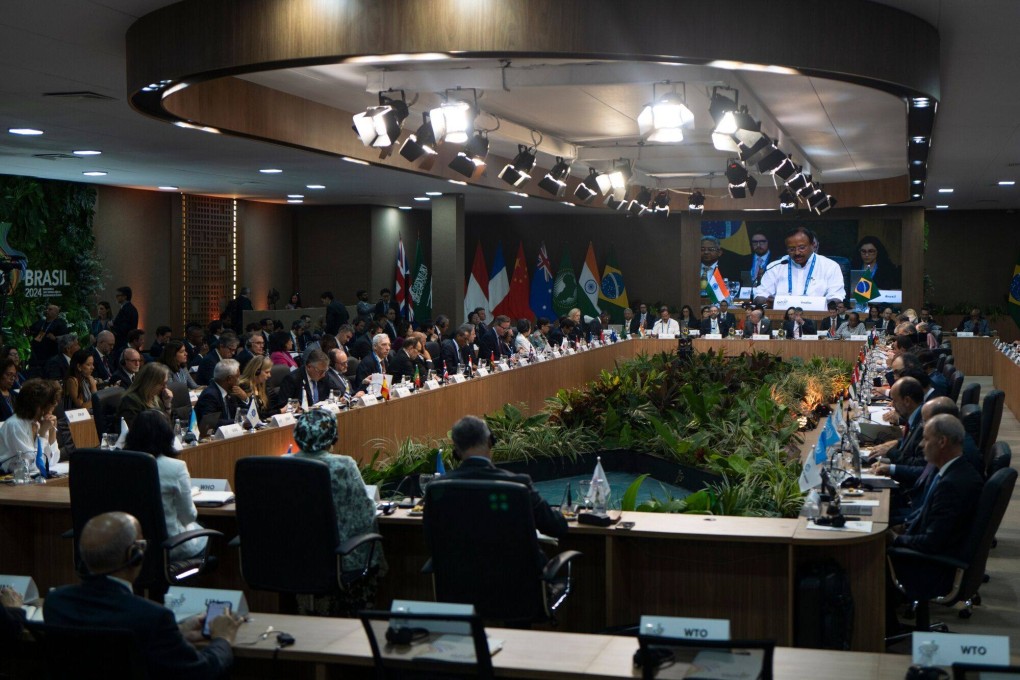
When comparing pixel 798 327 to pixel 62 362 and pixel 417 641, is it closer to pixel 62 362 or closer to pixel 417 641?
pixel 62 362

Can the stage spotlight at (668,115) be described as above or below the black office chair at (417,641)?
above

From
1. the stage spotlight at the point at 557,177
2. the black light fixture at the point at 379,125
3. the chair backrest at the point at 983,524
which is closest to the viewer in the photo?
the chair backrest at the point at 983,524

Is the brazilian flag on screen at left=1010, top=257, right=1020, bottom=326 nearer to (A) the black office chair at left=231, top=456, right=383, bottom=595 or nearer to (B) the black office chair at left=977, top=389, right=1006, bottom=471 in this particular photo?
(B) the black office chair at left=977, top=389, right=1006, bottom=471

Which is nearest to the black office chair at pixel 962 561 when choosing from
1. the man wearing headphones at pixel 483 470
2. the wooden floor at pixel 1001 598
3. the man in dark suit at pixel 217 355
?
the wooden floor at pixel 1001 598

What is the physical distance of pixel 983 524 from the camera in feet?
14.2

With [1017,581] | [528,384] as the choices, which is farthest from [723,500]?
[528,384]

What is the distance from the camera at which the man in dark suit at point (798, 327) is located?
1611cm

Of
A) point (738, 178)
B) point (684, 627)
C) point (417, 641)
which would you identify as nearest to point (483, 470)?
point (417, 641)

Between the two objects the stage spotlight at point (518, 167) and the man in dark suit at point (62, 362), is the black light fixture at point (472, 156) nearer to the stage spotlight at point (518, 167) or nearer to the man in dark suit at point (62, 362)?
the stage spotlight at point (518, 167)

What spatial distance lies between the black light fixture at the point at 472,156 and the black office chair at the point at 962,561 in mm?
4911

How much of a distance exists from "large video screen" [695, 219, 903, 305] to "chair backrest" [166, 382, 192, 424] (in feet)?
45.1

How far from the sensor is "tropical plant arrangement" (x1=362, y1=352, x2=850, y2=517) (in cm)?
531

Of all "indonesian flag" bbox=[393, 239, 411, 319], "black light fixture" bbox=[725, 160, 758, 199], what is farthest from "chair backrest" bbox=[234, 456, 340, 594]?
"indonesian flag" bbox=[393, 239, 411, 319]

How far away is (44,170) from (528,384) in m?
6.23
